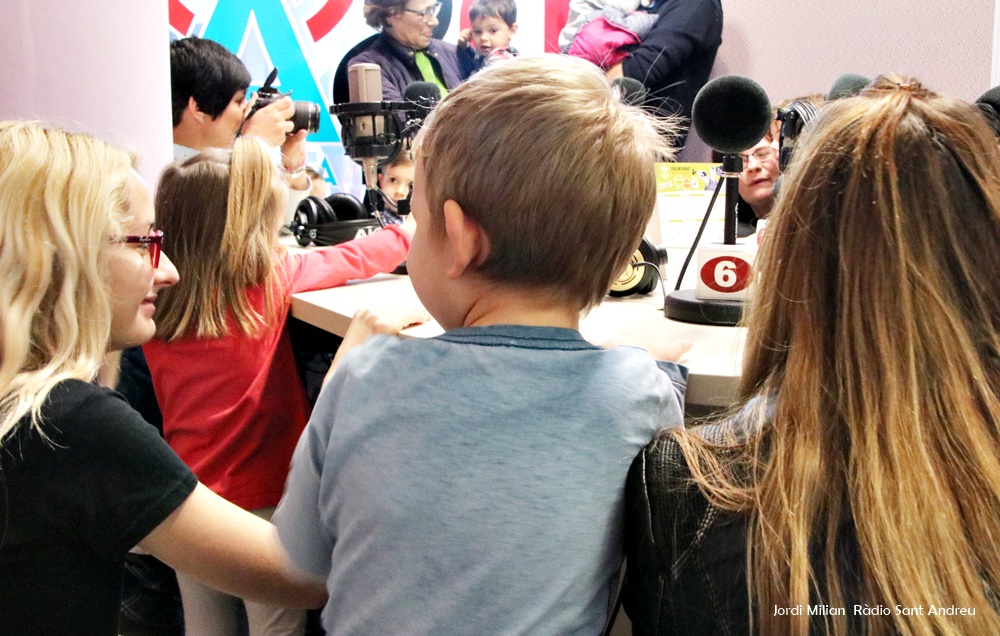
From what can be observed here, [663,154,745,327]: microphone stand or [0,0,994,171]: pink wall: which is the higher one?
[0,0,994,171]: pink wall

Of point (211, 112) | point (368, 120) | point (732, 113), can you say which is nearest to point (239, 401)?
point (368, 120)

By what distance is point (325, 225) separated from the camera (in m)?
1.97

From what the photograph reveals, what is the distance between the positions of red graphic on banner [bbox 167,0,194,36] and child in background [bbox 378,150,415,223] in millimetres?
1975

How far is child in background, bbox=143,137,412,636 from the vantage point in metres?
1.43

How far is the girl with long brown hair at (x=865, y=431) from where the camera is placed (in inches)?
23.3

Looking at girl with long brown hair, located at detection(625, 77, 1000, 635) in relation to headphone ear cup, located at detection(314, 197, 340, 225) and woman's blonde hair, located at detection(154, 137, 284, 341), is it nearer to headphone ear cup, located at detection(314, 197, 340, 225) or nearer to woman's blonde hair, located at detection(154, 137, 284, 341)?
woman's blonde hair, located at detection(154, 137, 284, 341)

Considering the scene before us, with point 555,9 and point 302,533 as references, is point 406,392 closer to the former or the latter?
point 302,533

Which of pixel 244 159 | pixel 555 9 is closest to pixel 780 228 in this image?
pixel 244 159

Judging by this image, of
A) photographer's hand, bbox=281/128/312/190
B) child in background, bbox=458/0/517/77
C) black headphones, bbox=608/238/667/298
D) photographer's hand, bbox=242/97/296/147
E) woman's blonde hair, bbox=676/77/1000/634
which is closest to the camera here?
woman's blonde hair, bbox=676/77/1000/634

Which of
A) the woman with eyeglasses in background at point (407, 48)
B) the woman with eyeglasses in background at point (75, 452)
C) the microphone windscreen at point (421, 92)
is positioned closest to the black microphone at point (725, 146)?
the woman with eyeglasses in background at point (75, 452)

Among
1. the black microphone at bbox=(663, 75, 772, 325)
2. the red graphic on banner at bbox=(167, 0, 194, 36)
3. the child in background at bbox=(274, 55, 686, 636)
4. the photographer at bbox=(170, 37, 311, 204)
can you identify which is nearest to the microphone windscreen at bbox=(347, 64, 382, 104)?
the photographer at bbox=(170, 37, 311, 204)

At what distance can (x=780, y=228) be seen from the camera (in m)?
0.71

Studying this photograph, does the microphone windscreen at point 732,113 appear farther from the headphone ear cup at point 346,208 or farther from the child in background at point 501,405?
the headphone ear cup at point 346,208

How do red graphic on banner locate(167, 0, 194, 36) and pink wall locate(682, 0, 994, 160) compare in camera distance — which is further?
red graphic on banner locate(167, 0, 194, 36)
